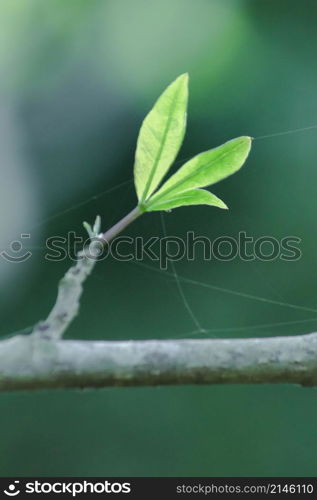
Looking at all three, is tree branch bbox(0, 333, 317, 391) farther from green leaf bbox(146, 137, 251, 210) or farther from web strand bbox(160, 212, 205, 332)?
web strand bbox(160, 212, 205, 332)

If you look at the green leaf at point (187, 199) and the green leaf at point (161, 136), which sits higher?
the green leaf at point (161, 136)

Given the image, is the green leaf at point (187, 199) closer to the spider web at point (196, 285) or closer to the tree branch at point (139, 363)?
the tree branch at point (139, 363)

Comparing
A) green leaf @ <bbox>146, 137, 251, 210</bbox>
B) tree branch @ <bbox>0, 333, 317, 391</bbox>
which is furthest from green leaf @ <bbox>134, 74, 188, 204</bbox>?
tree branch @ <bbox>0, 333, 317, 391</bbox>

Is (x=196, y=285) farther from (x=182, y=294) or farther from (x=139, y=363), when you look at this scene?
(x=139, y=363)

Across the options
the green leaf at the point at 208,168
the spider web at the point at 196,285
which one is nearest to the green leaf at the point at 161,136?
the green leaf at the point at 208,168

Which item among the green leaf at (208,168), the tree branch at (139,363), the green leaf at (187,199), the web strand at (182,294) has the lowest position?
the tree branch at (139,363)

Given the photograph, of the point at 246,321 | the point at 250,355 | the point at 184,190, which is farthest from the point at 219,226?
the point at 250,355

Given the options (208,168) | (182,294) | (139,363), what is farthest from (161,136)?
(182,294)
